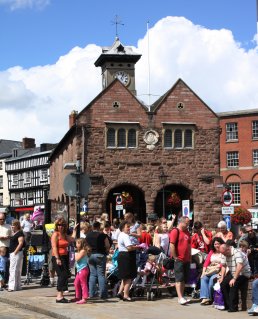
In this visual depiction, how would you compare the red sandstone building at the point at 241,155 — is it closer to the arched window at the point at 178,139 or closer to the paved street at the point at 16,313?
the arched window at the point at 178,139

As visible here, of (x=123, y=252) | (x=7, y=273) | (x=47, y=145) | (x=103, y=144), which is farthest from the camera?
(x=47, y=145)

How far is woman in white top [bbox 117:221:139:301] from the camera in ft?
46.9

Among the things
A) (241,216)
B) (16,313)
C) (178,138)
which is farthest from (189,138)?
(16,313)

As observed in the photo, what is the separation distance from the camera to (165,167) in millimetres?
48031

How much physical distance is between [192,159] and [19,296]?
33.8m

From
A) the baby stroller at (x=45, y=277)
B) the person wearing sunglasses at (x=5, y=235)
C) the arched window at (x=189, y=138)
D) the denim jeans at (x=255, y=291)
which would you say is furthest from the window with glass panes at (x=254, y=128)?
the denim jeans at (x=255, y=291)

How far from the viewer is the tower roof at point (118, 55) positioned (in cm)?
6300

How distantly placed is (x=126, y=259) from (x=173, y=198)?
33633 mm

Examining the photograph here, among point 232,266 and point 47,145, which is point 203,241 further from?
point 47,145

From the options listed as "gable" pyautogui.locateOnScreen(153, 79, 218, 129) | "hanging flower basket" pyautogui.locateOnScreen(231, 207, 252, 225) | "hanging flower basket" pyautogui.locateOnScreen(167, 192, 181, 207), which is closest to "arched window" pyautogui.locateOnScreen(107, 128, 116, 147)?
"gable" pyautogui.locateOnScreen(153, 79, 218, 129)

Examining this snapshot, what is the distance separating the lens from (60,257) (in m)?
14.6

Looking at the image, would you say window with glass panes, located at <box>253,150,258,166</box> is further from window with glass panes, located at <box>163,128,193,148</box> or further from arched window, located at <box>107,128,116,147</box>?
arched window, located at <box>107,128,116,147</box>

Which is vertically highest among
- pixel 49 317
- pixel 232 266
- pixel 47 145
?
pixel 47 145

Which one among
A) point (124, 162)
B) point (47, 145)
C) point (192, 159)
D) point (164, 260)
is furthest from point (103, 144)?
point (47, 145)
